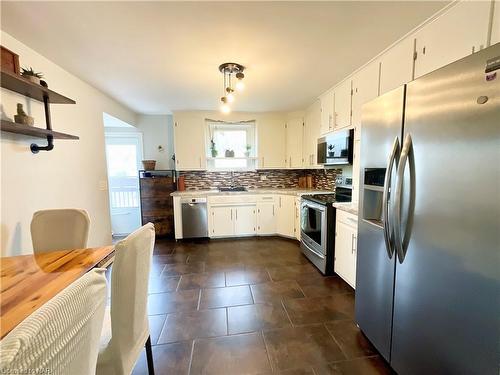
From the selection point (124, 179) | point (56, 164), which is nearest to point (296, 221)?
point (56, 164)

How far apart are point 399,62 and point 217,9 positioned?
156cm

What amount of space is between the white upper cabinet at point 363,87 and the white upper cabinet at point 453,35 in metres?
0.47

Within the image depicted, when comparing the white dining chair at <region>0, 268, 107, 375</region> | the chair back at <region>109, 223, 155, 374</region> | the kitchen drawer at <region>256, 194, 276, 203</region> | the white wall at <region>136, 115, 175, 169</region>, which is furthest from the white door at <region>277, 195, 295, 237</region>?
the white dining chair at <region>0, 268, 107, 375</region>

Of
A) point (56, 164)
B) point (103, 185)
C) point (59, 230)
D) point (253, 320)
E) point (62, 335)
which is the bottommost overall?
point (253, 320)

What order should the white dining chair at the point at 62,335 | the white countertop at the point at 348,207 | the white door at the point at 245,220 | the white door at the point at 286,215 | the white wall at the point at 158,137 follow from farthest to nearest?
the white wall at the point at 158,137 → the white door at the point at 245,220 → the white door at the point at 286,215 → the white countertop at the point at 348,207 → the white dining chair at the point at 62,335

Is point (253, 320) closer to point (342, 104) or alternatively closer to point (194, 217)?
point (194, 217)

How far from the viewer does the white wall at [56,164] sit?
1715 mm

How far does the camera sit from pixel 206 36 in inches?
70.2

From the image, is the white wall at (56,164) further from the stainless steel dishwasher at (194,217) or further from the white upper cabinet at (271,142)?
the white upper cabinet at (271,142)

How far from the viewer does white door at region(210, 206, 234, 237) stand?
4.07 metres

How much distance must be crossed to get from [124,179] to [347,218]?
4.19 metres

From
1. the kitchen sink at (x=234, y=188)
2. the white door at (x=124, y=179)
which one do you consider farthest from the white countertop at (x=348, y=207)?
the white door at (x=124, y=179)

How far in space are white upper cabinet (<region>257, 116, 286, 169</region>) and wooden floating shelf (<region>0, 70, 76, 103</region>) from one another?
118 inches

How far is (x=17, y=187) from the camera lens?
5.82 feet
